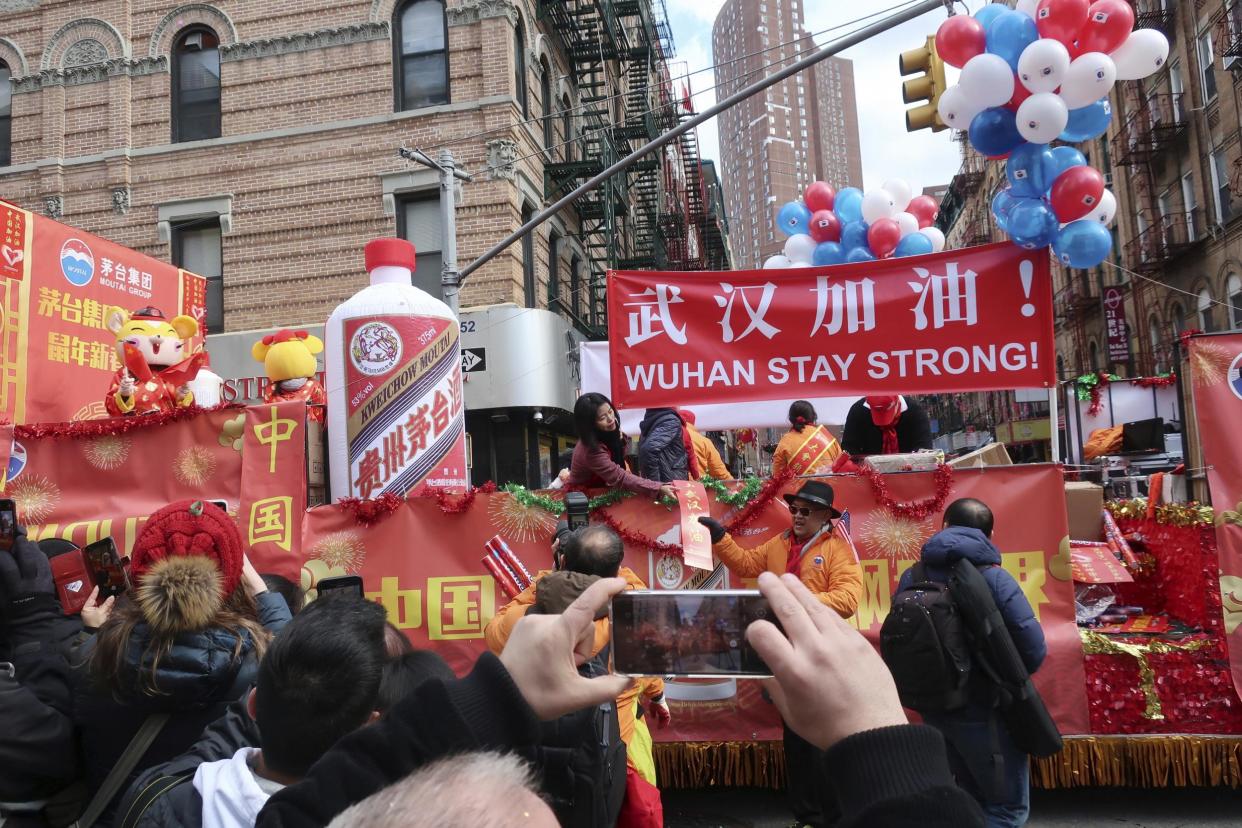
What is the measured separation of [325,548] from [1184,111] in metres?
29.6

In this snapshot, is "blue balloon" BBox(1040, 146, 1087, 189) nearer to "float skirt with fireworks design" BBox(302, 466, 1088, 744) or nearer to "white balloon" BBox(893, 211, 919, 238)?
"float skirt with fireworks design" BBox(302, 466, 1088, 744)

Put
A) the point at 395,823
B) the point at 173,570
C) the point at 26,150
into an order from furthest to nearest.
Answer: the point at 26,150 → the point at 173,570 → the point at 395,823

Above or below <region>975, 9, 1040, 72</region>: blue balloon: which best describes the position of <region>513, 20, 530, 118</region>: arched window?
above

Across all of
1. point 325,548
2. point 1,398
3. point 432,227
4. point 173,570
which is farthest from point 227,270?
point 173,570

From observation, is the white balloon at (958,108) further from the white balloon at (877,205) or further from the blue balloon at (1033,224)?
the white balloon at (877,205)

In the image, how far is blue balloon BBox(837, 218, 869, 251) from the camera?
33.3 ft

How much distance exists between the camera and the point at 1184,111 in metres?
26.0

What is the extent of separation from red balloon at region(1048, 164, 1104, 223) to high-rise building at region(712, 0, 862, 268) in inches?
5590

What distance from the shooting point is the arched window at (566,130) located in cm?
1842

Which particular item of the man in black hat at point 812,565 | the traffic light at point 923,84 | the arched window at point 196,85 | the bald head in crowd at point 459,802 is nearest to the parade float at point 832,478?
the man in black hat at point 812,565

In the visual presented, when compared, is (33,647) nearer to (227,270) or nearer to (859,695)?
→ (859,695)

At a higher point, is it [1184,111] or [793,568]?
[1184,111]

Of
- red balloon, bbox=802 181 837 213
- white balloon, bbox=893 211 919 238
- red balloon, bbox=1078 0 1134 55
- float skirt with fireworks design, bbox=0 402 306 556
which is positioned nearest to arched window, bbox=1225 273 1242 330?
white balloon, bbox=893 211 919 238

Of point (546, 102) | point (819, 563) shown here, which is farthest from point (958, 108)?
point (546, 102)
